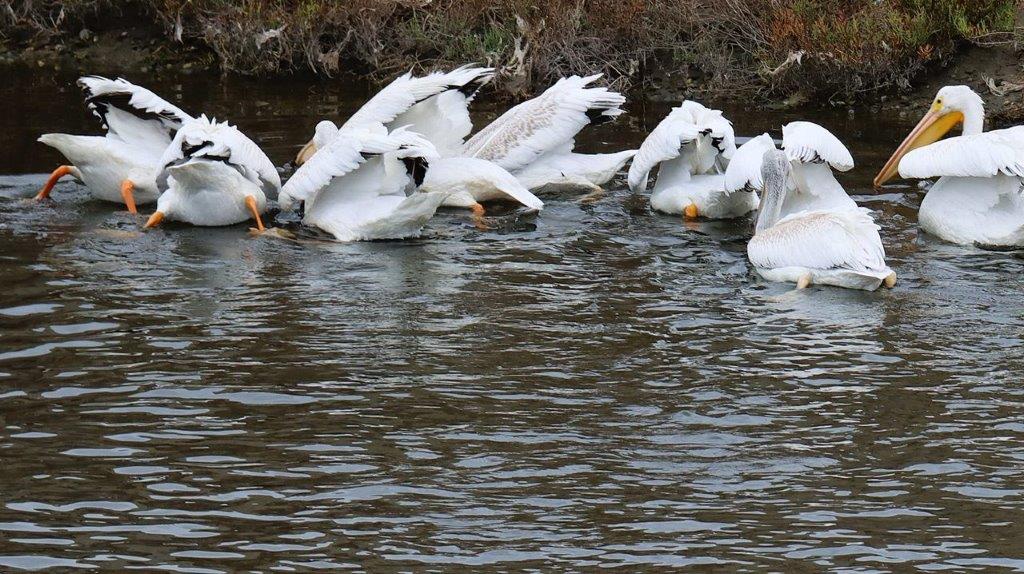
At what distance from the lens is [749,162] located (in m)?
8.86

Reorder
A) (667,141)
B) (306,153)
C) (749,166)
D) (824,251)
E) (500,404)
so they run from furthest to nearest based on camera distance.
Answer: (306,153)
(667,141)
(749,166)
(824,251)
(500,404)

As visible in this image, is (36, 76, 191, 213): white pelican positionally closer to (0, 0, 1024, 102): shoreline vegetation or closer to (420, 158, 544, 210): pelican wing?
(420, 158, 544, 210): pelican wing

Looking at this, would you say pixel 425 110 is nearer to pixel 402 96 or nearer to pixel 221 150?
pixel 402 96

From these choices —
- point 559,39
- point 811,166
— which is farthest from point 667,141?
point 559,39

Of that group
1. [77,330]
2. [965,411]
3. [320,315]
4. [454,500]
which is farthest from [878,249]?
[77,330]

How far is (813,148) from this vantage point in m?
8.65

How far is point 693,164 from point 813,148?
3.86ft

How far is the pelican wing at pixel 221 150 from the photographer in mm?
8906

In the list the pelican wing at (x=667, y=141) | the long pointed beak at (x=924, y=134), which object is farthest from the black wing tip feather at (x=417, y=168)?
the long pointed beak at (x=924, y=134)

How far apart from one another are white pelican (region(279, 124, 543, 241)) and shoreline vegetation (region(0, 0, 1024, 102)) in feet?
14.2

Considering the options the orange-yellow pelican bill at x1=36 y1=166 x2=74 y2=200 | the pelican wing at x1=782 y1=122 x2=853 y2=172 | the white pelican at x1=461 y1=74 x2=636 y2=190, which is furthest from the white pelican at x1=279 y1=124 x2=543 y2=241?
the pelican wing at x1=782 y1=122 x2=853 y2=172

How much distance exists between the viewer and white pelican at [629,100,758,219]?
941 cm

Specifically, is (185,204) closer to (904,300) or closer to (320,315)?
(320,315)

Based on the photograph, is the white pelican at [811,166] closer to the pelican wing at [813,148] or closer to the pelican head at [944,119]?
the pelican wing at [813,148]
